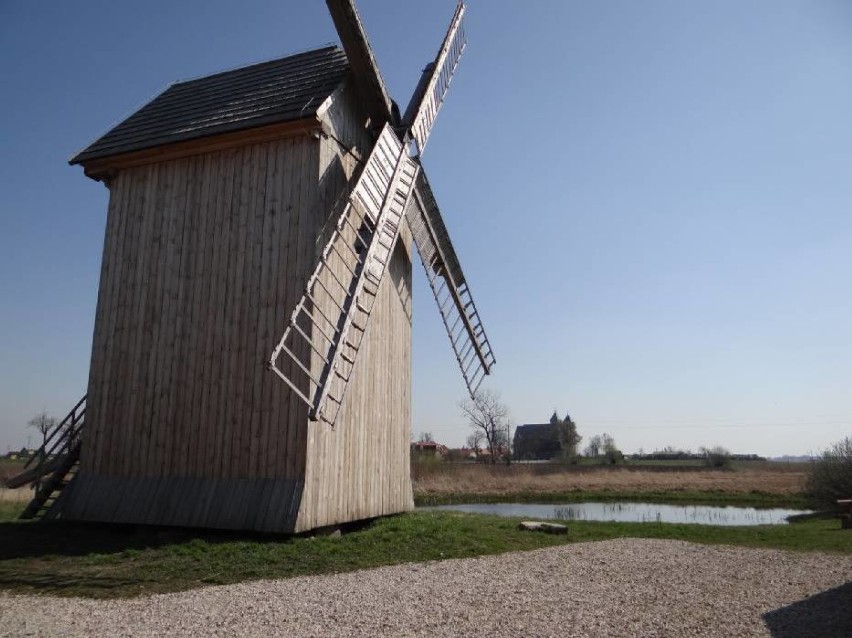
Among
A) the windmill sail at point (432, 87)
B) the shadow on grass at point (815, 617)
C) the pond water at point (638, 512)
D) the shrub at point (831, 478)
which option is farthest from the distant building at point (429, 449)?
the shadow on grass at point (815, 617)

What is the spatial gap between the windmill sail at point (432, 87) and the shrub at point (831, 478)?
676 inches

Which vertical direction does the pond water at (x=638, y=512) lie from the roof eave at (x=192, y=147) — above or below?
below

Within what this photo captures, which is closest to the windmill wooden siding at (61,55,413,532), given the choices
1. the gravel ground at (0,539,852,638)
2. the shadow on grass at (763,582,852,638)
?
the gravel ground at (0,539,852,638)

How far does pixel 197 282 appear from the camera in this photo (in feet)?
33.3

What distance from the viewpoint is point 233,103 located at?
35.4 feet

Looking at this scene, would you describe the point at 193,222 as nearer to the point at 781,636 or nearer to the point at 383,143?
the point at 383,143

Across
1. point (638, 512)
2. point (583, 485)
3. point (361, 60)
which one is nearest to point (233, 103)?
point (361, 60)

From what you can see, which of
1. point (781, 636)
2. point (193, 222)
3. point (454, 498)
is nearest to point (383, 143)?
point (193, 222)

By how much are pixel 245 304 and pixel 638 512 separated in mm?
15457

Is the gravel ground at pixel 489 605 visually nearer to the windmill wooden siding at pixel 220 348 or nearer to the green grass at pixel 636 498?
the windmill wooden siding at pixel 220 348

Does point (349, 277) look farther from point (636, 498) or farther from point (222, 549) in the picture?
point (636, 498)

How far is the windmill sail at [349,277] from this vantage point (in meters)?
8.42

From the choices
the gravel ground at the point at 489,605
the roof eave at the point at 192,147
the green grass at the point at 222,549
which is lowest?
the gravel ground at the point at 489,605

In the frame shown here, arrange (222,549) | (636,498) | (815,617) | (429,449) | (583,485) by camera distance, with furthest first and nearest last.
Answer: (429,449)
(583,485)
(636,498)
(222,549)
(815,617)
